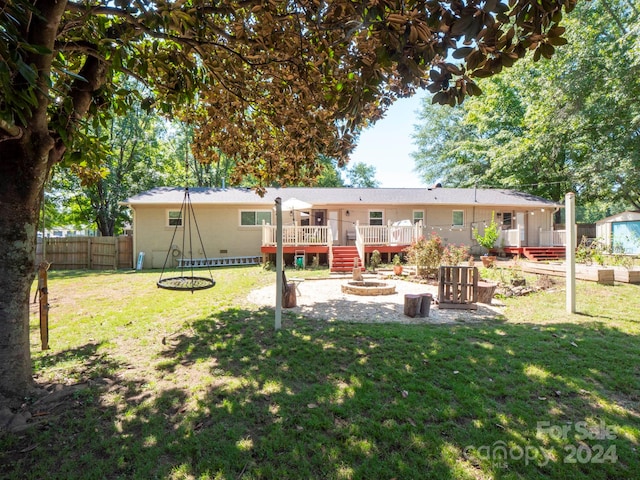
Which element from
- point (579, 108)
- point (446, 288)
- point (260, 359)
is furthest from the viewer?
point (579, 108)

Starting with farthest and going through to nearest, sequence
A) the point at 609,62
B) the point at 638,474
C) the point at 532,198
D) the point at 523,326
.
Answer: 1. the point at 532,198
2. the point at 609,62
3. the point at 523,326
4. the point at 638,474

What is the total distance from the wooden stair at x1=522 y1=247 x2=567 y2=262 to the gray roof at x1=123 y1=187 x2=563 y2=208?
2.69 meters

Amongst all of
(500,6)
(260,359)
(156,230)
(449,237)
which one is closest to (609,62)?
(449,237)

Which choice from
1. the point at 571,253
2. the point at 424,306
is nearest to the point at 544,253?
the point at 571,253

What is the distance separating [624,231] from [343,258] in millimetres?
21231

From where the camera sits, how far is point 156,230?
15.6 m

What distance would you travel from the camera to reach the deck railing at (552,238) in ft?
56.9

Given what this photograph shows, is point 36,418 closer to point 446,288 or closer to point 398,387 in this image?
point 398,387

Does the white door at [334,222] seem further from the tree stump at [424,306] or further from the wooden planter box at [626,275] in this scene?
the wooden planter box at [626,275]

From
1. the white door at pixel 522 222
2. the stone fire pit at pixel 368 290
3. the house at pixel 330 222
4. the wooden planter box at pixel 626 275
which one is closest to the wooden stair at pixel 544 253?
the house at pixel 330 222

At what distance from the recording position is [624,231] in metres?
21.5

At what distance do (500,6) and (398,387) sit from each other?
333 centimetres

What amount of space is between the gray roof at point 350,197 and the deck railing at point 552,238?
158 centimetres

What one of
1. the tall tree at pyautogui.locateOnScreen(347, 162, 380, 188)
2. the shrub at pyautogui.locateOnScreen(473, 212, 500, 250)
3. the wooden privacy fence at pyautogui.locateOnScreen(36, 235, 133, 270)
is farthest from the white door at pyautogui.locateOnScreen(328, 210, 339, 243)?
the tall tree at pyautogui.locateOnScreen(347, 162, 380, 188)
